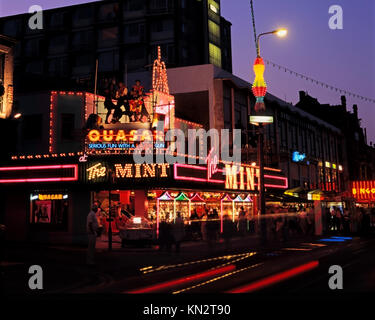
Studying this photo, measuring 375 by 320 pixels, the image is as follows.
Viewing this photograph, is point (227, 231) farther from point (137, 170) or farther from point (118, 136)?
point (118, 136)

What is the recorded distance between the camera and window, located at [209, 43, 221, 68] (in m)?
67.6

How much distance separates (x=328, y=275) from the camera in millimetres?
13273

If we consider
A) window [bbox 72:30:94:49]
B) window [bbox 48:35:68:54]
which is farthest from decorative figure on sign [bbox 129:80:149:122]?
window [bbox 48:35:68:54]

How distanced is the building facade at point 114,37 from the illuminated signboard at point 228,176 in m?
25.5

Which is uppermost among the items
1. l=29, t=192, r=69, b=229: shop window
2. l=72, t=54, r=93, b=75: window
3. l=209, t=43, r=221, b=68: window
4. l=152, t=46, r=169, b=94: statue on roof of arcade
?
l=209, t=43, r=221, b=68: window

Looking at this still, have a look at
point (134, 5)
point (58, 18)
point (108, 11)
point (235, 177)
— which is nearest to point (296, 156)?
point (235, 177)

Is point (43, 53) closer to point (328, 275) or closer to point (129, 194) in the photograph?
point (129, 194)

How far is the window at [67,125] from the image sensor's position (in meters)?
28.9

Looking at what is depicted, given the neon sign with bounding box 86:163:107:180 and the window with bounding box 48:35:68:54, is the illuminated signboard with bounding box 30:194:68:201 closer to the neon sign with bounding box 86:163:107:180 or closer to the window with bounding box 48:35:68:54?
the neon sign with bounding box 86:163:107:180

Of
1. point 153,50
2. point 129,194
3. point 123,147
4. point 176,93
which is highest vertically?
point 153,50

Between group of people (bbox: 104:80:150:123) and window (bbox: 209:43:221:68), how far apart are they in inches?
1542

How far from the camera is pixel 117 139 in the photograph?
27.3 meters
